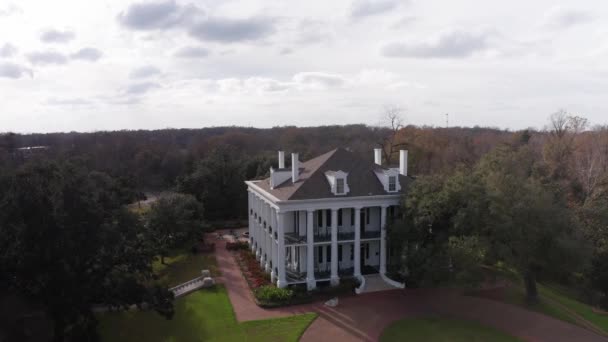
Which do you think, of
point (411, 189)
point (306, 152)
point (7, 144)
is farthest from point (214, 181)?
point (7, 144)

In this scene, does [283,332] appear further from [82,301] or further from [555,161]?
[555,161]

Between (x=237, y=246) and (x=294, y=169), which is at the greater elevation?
(x=294, y=169)

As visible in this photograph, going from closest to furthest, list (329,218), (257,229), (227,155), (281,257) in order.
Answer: (281,257)
(329,218)
(257,229)
(227,155)

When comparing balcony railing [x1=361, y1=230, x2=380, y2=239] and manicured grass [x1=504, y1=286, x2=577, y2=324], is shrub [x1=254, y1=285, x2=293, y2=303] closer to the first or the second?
balcony railing [x1=361, y1=230, x2=380, y2=239]

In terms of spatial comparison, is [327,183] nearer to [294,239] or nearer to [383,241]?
[294,239]

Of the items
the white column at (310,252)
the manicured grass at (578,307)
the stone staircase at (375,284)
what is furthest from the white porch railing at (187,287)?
the manicured grass at (578,307)

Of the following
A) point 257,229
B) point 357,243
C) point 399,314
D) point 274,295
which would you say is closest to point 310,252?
point 357,243
